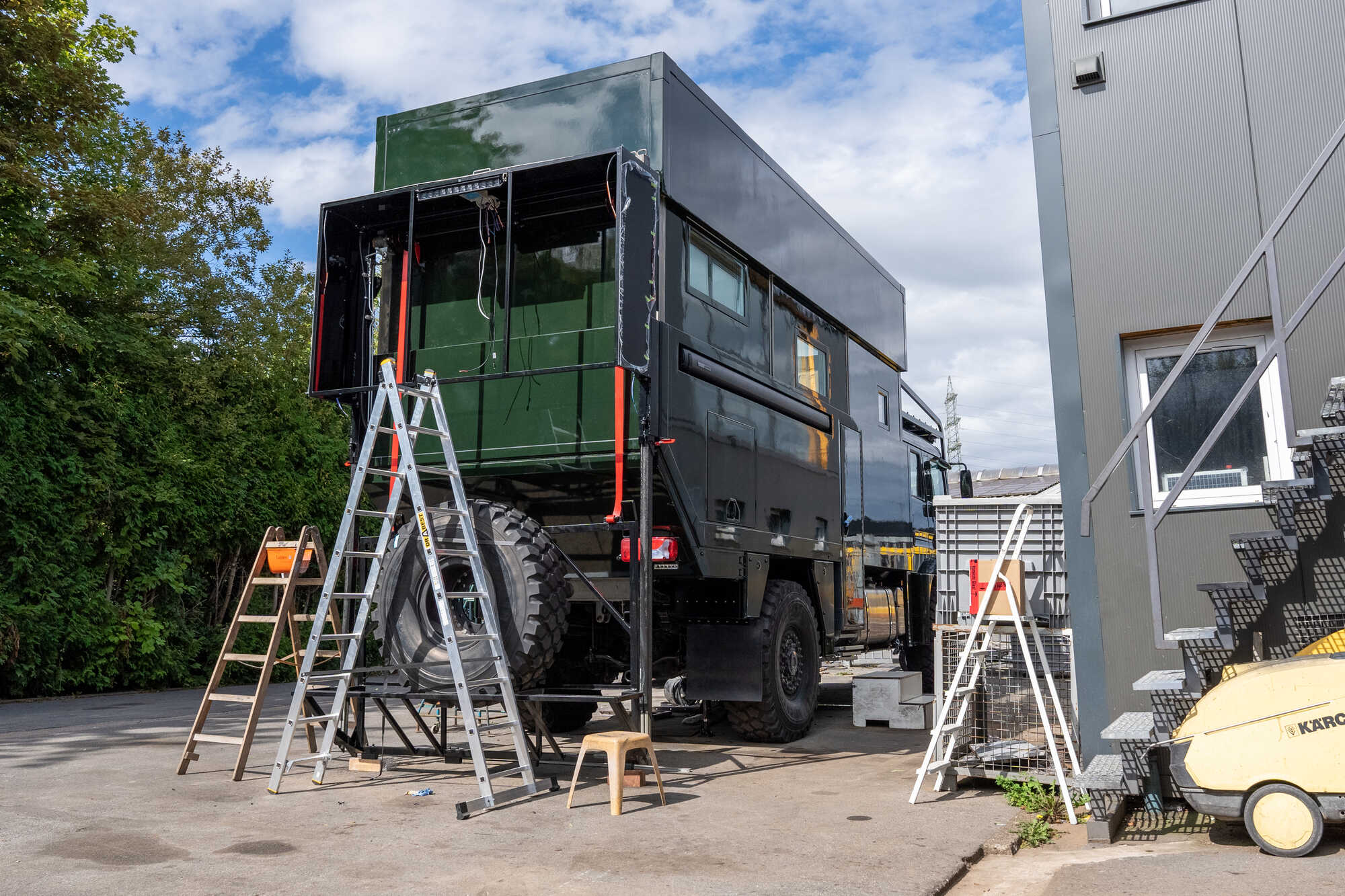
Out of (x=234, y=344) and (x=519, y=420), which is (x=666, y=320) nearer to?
(x=519, y=420)

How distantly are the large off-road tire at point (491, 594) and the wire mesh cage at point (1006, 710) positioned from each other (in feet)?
7.66

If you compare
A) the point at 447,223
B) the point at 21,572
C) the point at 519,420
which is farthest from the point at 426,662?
the point at 21,572

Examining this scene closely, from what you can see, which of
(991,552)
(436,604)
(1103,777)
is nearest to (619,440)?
(436,604)

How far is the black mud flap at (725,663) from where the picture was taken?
24.0 ft

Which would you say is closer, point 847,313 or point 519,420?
point 519,420

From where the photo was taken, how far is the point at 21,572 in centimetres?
1072

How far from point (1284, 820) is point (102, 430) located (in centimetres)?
1186

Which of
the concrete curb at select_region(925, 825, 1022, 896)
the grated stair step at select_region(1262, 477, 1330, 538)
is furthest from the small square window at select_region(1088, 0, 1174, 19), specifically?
the concrete curb at select_region(925, 825, 1022, 896)

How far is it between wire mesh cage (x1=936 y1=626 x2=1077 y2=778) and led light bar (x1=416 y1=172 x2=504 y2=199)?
396 centimetres

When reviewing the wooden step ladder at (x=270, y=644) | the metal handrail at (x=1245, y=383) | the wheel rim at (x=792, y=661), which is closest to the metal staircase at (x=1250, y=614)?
the metal handrail at (x=1245, y=383)

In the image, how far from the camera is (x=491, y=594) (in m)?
5.85

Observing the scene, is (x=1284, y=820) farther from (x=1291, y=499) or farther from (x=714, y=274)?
(x=714, y=274)

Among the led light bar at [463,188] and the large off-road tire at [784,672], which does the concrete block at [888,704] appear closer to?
the large off-road tire at [784,672]

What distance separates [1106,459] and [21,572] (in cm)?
1058
